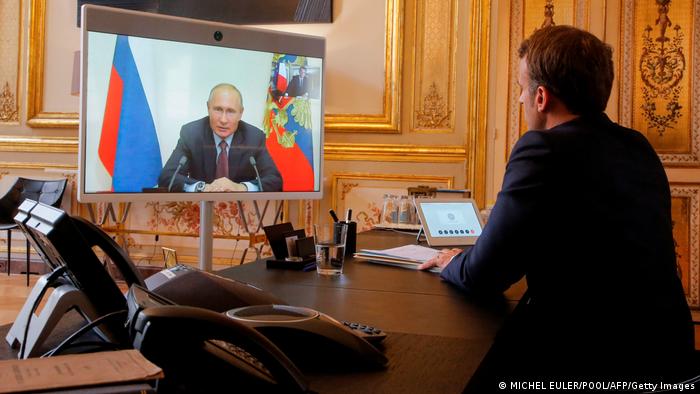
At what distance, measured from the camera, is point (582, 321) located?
4.24 feet

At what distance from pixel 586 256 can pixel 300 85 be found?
2401 millimetres

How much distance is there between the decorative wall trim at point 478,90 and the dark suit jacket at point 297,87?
66.7 inches

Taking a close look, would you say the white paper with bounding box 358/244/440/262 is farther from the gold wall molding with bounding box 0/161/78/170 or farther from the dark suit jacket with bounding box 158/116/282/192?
the gold wall molding with bounding box 0/161/78/170

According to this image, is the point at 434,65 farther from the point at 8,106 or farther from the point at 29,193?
the point at 8,106

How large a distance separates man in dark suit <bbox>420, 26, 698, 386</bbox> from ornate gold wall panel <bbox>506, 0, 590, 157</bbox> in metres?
3.57

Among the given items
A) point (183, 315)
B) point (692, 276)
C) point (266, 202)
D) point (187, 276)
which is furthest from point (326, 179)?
point (183, 315)

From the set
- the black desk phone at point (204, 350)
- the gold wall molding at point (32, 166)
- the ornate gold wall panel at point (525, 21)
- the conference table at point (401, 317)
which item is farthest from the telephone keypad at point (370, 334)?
the gold wall molding at point (32, 166)

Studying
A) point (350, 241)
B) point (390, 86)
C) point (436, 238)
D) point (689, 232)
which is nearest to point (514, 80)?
point (390, 86)

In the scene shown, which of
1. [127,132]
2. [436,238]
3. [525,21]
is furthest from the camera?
[525,21]

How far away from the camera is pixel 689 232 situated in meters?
4.64

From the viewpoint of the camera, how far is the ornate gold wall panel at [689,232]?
4.61m

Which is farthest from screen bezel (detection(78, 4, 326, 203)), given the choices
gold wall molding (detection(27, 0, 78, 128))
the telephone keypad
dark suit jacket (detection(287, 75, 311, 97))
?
gold wall molding (detection(27, 0, 78, 128))

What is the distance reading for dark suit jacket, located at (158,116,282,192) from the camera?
3062 millimetres

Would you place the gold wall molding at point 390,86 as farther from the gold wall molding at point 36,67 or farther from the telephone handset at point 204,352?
the telephone handset at point 204,352
